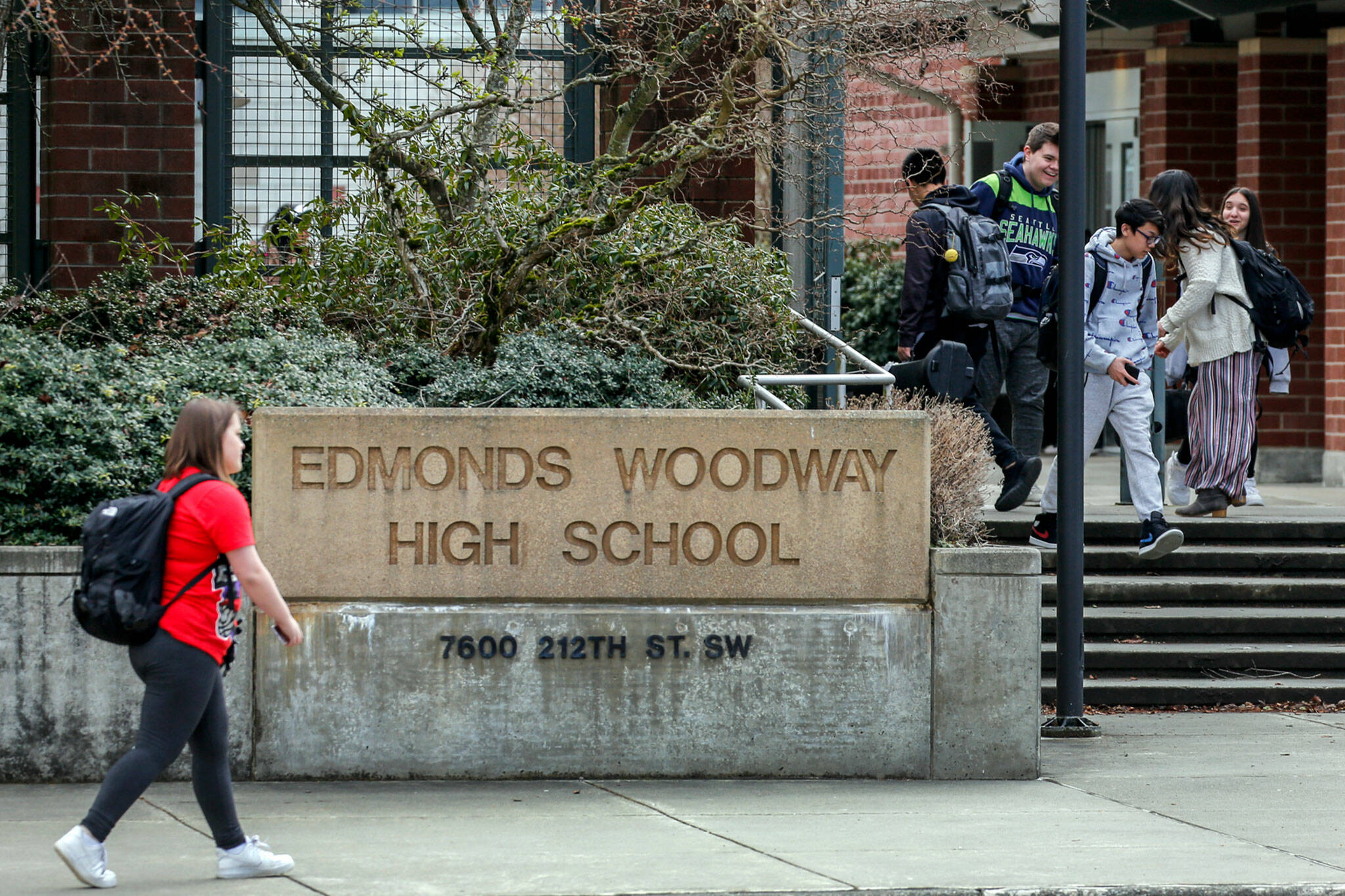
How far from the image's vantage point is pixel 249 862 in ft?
18.5

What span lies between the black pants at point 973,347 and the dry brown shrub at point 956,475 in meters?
0.91

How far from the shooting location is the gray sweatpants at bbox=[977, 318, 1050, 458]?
982cm

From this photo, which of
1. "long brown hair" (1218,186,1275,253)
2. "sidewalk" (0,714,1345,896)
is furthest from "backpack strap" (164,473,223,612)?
"long brown hair" (1218,186,1275,253)

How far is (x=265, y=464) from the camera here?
7.14 metres

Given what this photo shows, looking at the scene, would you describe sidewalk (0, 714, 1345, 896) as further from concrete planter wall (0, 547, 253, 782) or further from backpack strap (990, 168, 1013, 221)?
backpack strap (990, 168, 1013, 221)

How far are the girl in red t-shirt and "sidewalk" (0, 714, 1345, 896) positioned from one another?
219 mm

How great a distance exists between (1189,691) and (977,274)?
2.39m

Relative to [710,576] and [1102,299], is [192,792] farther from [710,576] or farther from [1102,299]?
[1102,299]

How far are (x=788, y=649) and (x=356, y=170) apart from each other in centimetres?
443

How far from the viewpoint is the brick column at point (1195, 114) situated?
50.6ft

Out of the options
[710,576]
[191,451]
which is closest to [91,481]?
[191,451]

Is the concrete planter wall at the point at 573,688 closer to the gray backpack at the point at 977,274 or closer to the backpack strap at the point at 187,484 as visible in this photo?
the backpack strap at the point at 187,484

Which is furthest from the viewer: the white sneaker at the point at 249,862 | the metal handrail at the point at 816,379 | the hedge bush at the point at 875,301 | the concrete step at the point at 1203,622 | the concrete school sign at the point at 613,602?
the hedge bush at the point at 875,301

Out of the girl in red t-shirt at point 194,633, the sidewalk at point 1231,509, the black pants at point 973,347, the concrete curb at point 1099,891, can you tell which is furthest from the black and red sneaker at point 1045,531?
the girl in red t-shirt at point 194,633
